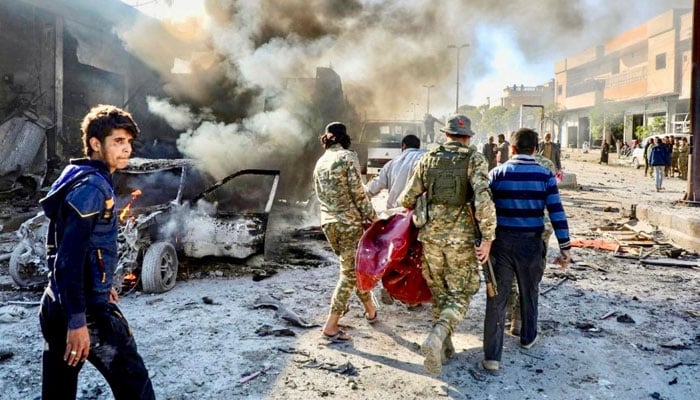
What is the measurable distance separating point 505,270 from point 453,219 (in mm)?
552

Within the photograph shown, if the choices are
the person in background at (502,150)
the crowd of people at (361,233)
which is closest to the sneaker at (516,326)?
the crowd of people at (361,233)

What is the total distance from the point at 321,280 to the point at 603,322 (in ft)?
9.94

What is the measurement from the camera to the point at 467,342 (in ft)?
13.9

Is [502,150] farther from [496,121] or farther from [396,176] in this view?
[496,121]

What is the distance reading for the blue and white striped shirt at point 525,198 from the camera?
12.1ft

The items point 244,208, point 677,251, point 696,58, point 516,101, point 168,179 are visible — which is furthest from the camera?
point 516,101

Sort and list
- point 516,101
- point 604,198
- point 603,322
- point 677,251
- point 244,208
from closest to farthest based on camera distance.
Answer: point 603,322
point 677,251
point 244,208
point 604,198
point 516,101

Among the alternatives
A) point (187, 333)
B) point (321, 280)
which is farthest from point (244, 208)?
point (187, 333)

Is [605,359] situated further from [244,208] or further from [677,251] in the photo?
[244,208]

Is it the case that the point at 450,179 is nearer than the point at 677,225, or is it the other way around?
the point at 450,179

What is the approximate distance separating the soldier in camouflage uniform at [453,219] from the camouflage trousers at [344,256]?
2.33 feet

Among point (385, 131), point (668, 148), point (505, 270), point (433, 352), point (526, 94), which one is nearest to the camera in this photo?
point (433, 352)

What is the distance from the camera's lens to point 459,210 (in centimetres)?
362

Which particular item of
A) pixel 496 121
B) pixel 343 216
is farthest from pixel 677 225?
pixel 496 121
